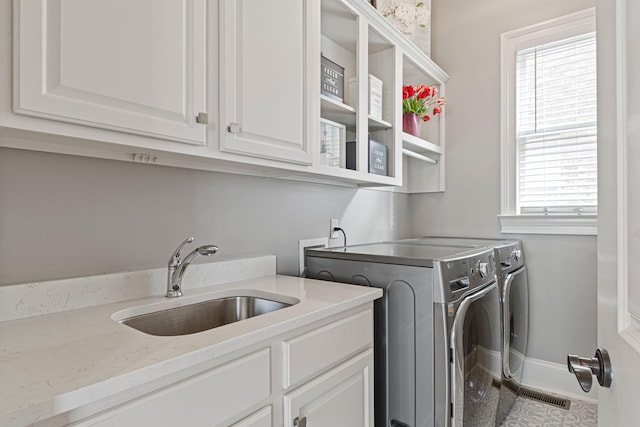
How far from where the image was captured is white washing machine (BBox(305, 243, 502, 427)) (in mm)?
1483

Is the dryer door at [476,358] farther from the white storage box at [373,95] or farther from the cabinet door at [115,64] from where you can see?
the cabinet door at [115,64]

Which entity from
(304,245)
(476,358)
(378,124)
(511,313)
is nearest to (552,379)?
(511,313)

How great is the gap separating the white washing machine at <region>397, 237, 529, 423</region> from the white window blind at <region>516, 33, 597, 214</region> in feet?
1.38

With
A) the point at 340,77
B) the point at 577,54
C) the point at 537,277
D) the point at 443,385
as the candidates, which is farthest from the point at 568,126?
the point at 443,385

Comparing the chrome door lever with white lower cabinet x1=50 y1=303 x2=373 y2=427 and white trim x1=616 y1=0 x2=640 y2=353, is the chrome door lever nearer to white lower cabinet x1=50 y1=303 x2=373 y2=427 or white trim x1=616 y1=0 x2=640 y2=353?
white trim x1=616 y1=0 x2=640 y2=353

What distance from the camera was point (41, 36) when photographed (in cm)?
85

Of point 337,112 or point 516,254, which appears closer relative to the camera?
point 337,112

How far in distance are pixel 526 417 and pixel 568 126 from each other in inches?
74.3

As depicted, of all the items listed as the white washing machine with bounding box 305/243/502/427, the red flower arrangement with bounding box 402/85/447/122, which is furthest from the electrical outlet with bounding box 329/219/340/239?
the red flower arrangement with bounding box 402/85/447/122

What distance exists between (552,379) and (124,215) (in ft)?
9.25

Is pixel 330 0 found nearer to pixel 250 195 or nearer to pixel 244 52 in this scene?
pixel 244 52

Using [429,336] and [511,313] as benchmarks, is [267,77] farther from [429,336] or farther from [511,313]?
[511,313]

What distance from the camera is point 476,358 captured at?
1666 millimetres

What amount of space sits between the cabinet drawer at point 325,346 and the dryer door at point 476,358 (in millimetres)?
382
